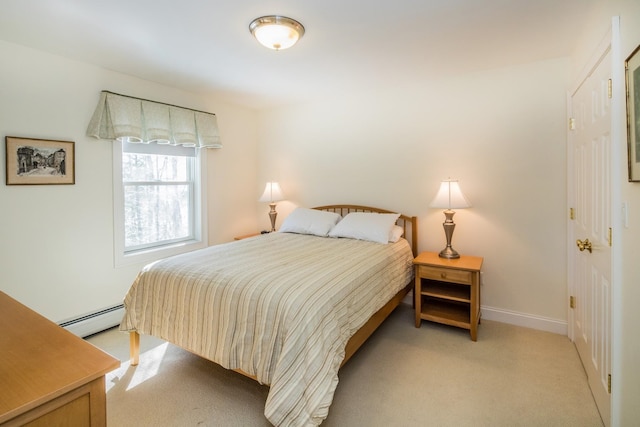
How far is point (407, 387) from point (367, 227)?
4.86 feet

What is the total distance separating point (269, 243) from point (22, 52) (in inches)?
95.2

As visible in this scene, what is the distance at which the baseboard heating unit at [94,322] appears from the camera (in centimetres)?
276

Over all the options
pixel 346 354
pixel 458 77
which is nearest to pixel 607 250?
pixel 346 354

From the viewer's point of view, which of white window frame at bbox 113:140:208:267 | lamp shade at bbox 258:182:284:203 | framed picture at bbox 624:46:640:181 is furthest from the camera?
lamp shade at bbox 258:182:284:203

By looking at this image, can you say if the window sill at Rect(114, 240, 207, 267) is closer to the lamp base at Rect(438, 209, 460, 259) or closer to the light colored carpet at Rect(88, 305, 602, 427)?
the light colored carpet at Rect(88, 305, 602, 427)

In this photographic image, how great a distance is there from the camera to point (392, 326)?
2971 millimetres

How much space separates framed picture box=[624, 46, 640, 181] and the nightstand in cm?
146

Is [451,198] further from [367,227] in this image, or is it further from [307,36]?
[307,36]

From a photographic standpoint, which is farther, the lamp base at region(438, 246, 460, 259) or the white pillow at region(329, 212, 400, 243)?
the white pillow at region(329, 212, 400, 243)

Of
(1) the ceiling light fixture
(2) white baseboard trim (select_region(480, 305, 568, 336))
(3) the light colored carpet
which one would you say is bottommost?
(3) the light colored carpet

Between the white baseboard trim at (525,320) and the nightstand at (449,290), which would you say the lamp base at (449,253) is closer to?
the nightstand at (449,290)

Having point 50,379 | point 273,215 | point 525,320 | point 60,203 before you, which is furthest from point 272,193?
point 50,379

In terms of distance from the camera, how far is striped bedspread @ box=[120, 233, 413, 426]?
156cm

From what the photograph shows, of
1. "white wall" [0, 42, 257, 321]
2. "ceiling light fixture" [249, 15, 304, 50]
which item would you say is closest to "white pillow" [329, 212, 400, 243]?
"ceiling light fixture" [249, 15, 304, 50]
